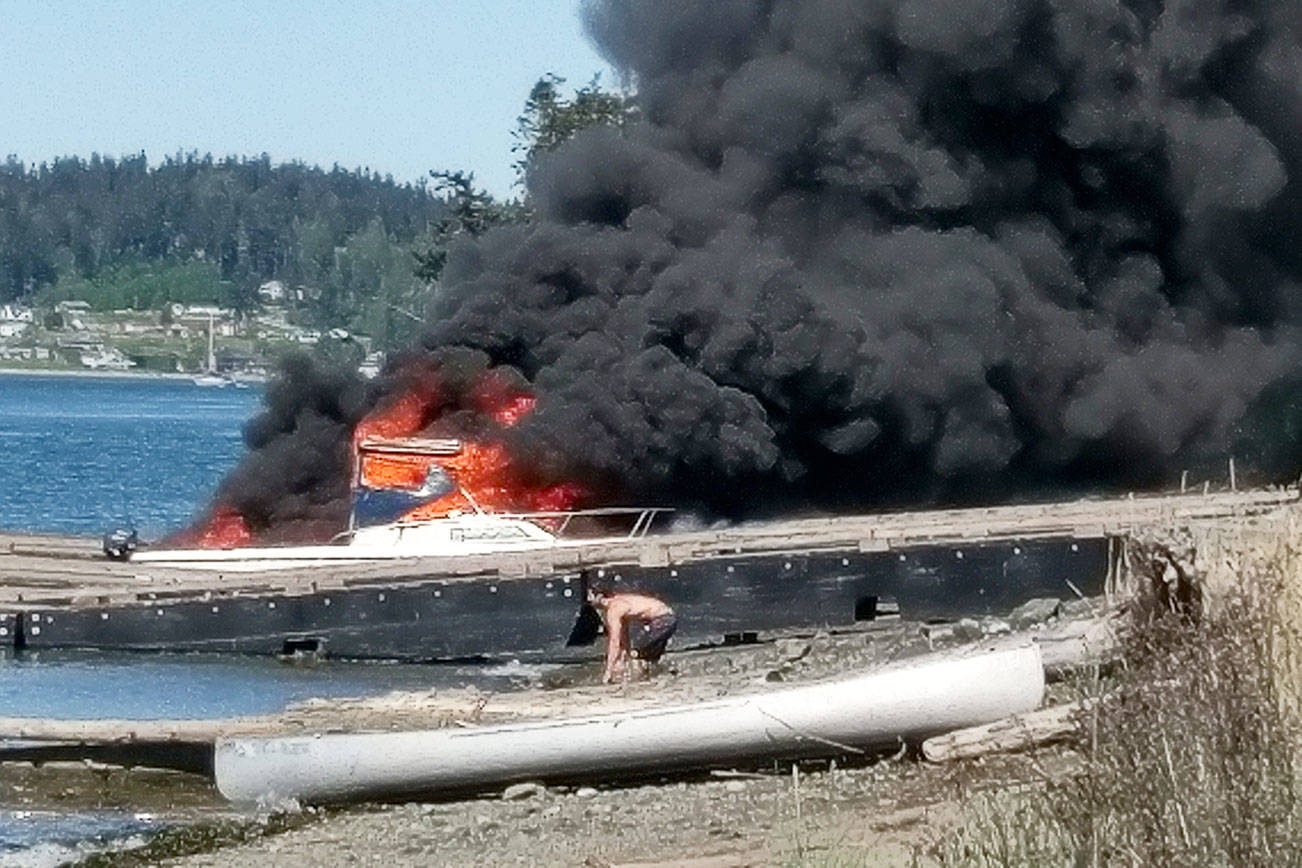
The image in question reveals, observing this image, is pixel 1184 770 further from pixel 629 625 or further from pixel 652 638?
pixel 629 625

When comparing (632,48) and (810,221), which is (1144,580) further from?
(632,48)

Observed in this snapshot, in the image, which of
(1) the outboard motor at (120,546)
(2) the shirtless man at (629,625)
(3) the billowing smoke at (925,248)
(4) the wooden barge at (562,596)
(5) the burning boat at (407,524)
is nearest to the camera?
(2) the shirtless man at (629,625)

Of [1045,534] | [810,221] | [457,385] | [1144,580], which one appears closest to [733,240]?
[810,221]

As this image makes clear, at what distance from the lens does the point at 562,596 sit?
1214 inches

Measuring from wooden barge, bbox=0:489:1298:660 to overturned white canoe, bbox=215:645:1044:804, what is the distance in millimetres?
12261

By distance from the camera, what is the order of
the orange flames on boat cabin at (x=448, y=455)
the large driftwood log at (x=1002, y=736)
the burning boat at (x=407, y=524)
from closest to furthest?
the large driftwood log at (x=1002, y=736)
the burning boat at (x=407, y=524)
the orange flames on boat cabin at (x=448, y=455)

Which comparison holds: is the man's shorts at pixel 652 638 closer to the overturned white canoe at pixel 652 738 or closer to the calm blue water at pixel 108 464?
the overturned white canoe at pixel 652 738

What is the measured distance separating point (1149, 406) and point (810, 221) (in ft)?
23.1

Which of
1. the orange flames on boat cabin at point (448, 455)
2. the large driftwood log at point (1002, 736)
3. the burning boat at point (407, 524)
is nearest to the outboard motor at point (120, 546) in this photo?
the burning boat at point (407, 524)

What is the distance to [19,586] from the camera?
3472cm

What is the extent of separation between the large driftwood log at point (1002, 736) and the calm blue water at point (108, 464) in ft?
138

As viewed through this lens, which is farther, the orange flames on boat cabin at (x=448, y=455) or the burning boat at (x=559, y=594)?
the orange flames on boat cabin at (x=448, y=455)

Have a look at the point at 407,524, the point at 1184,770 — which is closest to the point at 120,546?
the point at 407,524

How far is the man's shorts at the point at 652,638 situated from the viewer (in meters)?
23.9
